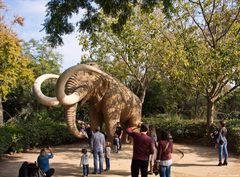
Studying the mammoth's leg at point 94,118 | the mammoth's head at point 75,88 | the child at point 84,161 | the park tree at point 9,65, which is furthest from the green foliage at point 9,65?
the child at point 84,161

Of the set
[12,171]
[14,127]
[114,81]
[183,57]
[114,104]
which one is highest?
[183,57]

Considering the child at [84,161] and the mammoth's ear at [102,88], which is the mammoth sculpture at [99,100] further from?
the child at [84,161]

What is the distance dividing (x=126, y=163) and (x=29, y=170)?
15.5ft

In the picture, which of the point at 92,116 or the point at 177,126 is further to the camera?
the point at 177,126

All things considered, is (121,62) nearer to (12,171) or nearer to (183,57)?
(183,57)

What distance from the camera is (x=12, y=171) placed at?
11156 mm

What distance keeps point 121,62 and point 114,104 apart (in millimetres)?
7181

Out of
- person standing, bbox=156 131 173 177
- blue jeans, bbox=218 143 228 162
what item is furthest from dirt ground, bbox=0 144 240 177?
person standing, bbox=156 131 173 177

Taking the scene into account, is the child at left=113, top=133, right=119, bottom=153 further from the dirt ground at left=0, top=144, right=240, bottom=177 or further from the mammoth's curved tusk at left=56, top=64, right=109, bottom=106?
the mammoth's curved tusk at left=56, top=64, right=109, bottom=106

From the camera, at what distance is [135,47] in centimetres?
1797

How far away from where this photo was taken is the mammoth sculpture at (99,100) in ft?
41.2

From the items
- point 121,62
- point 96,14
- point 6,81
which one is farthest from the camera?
point 121,62

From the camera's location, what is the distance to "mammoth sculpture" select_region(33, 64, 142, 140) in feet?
41.2

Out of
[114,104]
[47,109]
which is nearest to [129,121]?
[114,104]
